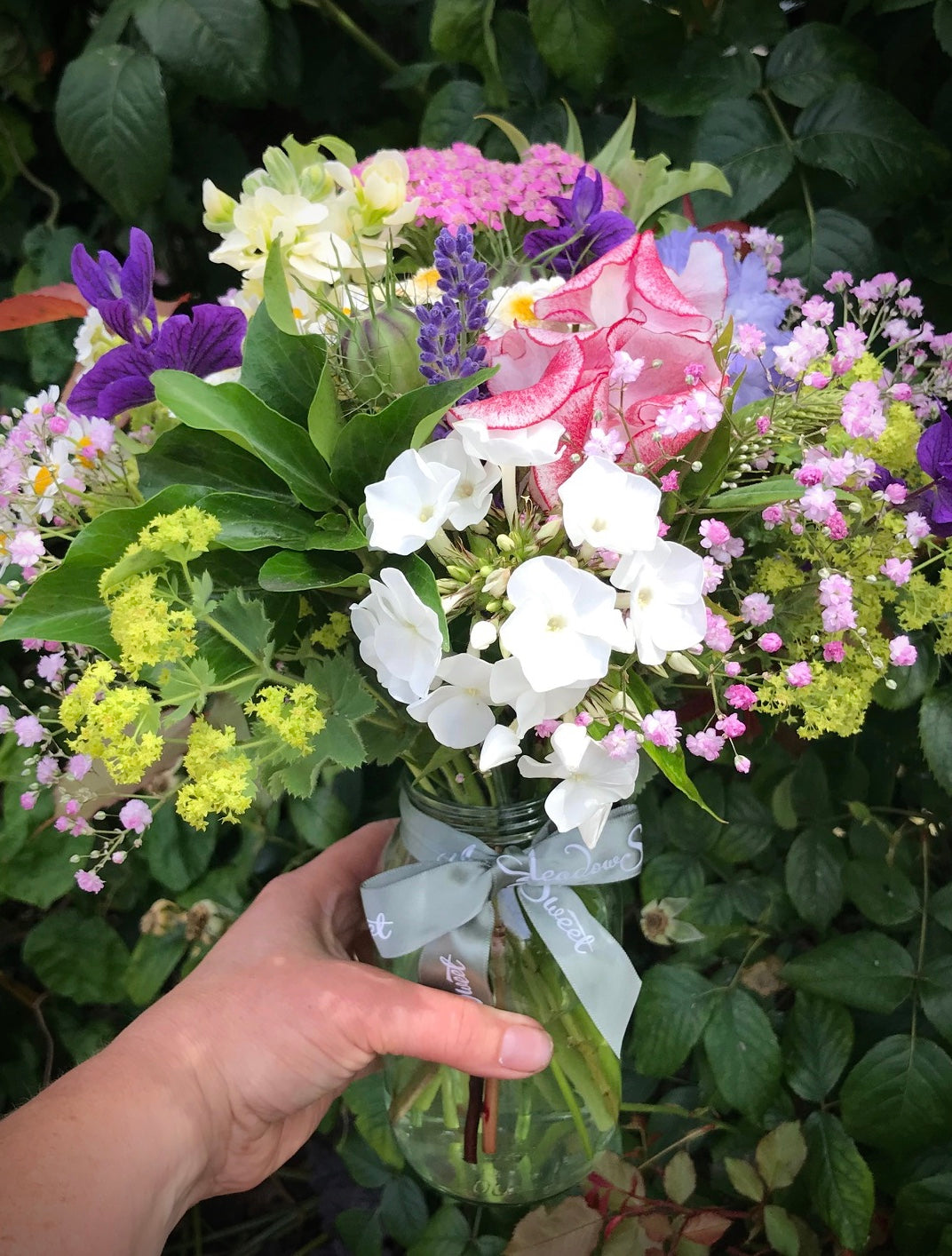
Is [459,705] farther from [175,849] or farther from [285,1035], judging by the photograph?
[175,849]

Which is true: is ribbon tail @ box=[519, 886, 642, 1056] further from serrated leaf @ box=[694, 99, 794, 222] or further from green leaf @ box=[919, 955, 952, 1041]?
serrated leaf @ box=[694, 99, 794, 222]

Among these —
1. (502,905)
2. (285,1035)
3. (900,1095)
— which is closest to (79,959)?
(285,1035)

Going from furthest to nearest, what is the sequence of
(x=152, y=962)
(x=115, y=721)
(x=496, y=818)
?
(x=152, y=962) → (x=496, y=818) → (x=115, y=721)

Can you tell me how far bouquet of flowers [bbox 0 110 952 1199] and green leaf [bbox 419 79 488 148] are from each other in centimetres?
33

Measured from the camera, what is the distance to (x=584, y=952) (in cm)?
67

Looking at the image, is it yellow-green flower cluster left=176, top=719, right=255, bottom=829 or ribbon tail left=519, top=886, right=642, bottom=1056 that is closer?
yellow-green flower cluster left=176, top=719, right=255, bottom=829

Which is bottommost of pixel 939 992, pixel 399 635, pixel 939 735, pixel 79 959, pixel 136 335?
pixel 79 959

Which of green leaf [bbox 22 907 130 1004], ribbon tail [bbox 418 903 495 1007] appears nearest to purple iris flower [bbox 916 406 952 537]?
ribbon tail [bbox 418 903 495 1007]

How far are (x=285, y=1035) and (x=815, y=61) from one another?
914 millimetres

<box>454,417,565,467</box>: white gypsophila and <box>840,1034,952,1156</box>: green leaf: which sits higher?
<box>454,417,565,467</box>: white gypsophila

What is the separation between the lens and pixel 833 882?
0.85 metres

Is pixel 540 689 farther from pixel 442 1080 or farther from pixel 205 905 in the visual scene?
pixel 205 905

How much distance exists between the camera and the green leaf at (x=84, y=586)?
479 mm

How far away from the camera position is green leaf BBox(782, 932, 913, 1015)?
81cm
